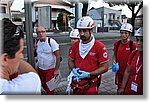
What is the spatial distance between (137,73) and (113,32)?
0.97 feet

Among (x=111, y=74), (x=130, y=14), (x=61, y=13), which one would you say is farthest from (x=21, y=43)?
(x=111, y=74)

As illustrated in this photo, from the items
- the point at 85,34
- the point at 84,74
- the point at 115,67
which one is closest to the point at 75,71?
the point at 84,74

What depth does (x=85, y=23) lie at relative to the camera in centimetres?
142

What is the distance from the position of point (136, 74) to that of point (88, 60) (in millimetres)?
303

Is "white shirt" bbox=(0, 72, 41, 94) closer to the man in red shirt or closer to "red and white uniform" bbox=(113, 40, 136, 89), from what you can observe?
the man in red shirt

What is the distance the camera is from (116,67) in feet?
5.58

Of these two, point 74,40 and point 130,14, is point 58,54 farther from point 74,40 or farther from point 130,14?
point 130,14

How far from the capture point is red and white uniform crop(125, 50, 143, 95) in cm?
142

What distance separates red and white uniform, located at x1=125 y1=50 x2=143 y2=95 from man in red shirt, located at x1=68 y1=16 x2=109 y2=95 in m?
0.16

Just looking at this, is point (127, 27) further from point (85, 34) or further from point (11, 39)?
point (11, 39)

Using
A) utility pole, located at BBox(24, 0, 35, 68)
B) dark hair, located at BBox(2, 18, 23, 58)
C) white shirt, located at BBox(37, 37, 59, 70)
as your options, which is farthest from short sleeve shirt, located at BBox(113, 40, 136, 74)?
dark hair, located at BBox(2, 18, 23, 58)

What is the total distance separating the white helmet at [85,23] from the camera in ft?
4.62

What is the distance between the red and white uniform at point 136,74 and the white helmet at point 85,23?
0.33 metres

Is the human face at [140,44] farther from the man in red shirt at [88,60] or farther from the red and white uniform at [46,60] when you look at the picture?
the red and white uniform at [46,60]
